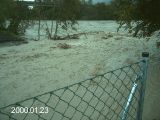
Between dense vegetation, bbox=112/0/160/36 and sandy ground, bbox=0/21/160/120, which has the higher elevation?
dense vegetation, bbox=112/0/160/36

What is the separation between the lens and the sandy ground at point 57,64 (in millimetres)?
5951

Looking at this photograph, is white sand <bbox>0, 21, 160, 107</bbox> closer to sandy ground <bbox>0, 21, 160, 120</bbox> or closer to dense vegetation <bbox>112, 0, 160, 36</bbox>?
sandy ground <bbox>0, 21, 160, 120</bbox>

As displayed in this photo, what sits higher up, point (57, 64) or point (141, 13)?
point (141, 13)

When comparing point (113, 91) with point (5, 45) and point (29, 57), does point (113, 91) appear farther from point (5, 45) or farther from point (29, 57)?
point (5, 45)

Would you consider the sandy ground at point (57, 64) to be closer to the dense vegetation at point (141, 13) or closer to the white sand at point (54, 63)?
the white sand at point (54, 63)

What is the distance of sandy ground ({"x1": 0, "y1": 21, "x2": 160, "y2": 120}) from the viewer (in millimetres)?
5951

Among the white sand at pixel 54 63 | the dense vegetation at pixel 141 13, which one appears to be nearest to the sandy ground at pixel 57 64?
the white sand at pixel 54 63

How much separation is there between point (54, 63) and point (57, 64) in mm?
160

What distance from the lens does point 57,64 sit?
26.4 ft

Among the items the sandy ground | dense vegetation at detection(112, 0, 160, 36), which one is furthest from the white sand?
dense vegetation at detection(112, 0, 160, 36)

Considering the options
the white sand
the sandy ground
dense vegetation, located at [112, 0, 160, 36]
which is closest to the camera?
the sandy ground

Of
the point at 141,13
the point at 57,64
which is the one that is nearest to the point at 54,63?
the point at 57,64

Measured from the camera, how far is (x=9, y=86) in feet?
20.4

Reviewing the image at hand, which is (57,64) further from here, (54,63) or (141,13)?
(141,13)
